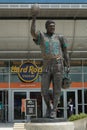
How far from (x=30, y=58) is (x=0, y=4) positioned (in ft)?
20.8

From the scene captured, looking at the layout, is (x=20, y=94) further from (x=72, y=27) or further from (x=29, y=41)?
(x=72, y=27)

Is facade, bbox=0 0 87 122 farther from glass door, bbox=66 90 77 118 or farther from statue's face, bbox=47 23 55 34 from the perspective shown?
statue's face, bbox=47 23 55 34

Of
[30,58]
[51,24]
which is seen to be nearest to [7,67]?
[30,58]

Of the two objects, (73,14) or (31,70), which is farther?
(31,70)

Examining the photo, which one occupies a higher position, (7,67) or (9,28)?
(9,28)

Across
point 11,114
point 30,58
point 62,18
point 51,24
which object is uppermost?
point 62,18

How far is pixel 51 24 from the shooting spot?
8.50m

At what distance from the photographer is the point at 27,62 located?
103 feet

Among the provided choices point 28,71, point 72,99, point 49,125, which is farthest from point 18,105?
point 49,125

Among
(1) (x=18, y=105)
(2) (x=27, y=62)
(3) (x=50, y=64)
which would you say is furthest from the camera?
(2) (x=27, y=62)

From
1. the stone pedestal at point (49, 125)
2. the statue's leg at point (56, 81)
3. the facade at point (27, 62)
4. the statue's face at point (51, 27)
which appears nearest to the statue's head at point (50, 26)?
the statue's face at point (51, 27)

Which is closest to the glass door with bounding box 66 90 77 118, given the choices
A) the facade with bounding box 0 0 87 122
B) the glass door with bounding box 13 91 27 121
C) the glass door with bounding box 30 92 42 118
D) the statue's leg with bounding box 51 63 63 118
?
the facade with bounding box 0 0 87 122

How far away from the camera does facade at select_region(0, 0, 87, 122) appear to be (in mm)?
28938

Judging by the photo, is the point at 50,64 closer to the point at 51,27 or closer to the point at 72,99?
the point at 51,27
